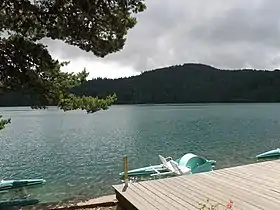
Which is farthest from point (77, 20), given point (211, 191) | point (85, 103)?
point (211, 191)

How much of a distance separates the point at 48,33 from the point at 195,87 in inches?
4125

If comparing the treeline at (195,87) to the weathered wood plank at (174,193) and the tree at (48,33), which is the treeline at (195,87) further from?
the weathered wood plank at (174,193)

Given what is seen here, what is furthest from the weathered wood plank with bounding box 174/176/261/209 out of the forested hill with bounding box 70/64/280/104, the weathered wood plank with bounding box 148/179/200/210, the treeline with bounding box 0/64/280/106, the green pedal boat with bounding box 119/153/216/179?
the forested hill with bounding box 70/64/280/104

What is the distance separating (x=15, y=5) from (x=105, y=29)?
1634mm

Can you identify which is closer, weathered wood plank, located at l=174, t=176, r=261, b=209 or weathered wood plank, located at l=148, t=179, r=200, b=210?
weathered wood plank, located at l=174, t=176, r=261, b=209

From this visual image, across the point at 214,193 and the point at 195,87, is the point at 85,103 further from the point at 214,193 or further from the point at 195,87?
the point at 195,87

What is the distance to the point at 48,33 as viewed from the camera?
21.9ft

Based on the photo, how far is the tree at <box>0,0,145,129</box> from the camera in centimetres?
621

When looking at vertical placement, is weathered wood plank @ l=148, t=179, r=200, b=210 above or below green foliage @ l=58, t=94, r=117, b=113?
below

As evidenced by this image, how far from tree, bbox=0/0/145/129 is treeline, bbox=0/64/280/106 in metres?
94.3

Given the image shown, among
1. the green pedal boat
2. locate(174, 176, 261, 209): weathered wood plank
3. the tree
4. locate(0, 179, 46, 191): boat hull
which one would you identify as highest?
the tree

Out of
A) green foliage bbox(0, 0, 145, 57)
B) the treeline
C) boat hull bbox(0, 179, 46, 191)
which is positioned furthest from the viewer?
the treeline

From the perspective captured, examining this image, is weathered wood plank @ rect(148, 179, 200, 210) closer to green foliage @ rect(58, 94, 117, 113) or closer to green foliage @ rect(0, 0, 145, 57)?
green foliage @ rect(58, 94, 117, 113)

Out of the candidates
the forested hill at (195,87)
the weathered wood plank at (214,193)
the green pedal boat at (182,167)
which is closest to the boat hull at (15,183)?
the green pedal boat at (182,167)
